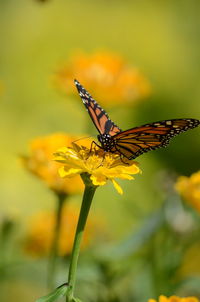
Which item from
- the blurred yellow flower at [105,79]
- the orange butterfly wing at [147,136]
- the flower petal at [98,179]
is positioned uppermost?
the blurred yellow flower at [105,79]

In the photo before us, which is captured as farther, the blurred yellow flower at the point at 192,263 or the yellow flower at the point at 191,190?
the blurred yellow flower at the point at 192,263

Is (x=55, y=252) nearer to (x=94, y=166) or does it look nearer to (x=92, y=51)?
(x=94, y=166)

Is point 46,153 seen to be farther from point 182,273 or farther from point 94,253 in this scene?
point 182,273

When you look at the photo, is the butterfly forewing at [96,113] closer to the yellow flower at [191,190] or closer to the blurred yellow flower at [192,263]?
the yellow flower at [191,190]

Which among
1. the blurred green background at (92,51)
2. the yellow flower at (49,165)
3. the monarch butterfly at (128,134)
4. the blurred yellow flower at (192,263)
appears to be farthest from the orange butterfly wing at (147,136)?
the blurred green background at (92,51)

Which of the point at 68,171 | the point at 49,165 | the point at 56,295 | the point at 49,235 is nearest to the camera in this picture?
the point at 56,295

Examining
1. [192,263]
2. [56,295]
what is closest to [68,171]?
[56,295]

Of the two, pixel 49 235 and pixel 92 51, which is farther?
pixel 92 51
